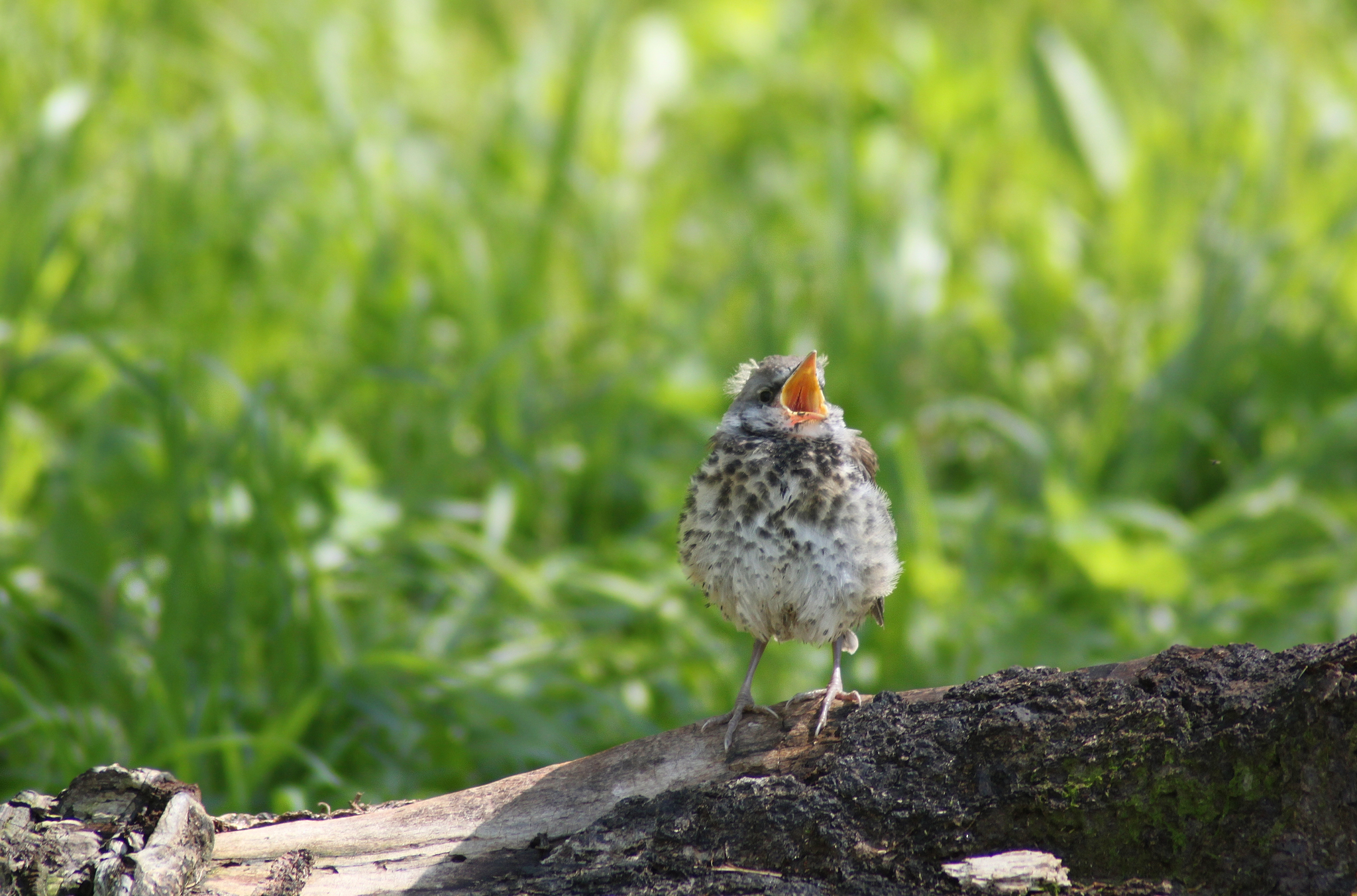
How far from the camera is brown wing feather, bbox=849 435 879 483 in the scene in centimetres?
306

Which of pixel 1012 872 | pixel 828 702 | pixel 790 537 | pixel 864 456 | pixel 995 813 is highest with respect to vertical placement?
pixel 864 456

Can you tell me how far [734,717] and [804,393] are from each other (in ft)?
3.05

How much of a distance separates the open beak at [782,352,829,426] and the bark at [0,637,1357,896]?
1000 millimetres

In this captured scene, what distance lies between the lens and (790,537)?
2.76 metres

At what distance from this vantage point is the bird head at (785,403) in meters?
3.01

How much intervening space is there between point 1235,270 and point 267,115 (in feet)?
14.5

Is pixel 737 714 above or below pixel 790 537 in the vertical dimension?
below

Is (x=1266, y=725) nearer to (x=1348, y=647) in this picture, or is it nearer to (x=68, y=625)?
(x=1348, y=647)

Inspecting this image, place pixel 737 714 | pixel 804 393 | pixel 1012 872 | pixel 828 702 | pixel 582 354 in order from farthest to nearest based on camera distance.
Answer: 1. pixel 582 354
2. pixel 804 393
3. pixel 737 714
4. pixel 828 702
5. pixel 1012 872

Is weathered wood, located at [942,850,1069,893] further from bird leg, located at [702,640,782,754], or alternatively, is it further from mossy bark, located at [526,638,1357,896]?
bird leg, located at [702,640,782,754]

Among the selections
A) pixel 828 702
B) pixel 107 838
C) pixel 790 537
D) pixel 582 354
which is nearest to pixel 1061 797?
pixel 828 702

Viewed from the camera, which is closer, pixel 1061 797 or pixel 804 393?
pixel 1061 797

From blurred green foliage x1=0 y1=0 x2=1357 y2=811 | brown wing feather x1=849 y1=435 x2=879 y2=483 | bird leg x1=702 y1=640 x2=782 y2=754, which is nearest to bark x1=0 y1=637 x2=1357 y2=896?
bird leg x1=702 y1=640 x2=782 y2=754

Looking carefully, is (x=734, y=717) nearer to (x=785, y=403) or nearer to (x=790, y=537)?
(x=790, y=537)
